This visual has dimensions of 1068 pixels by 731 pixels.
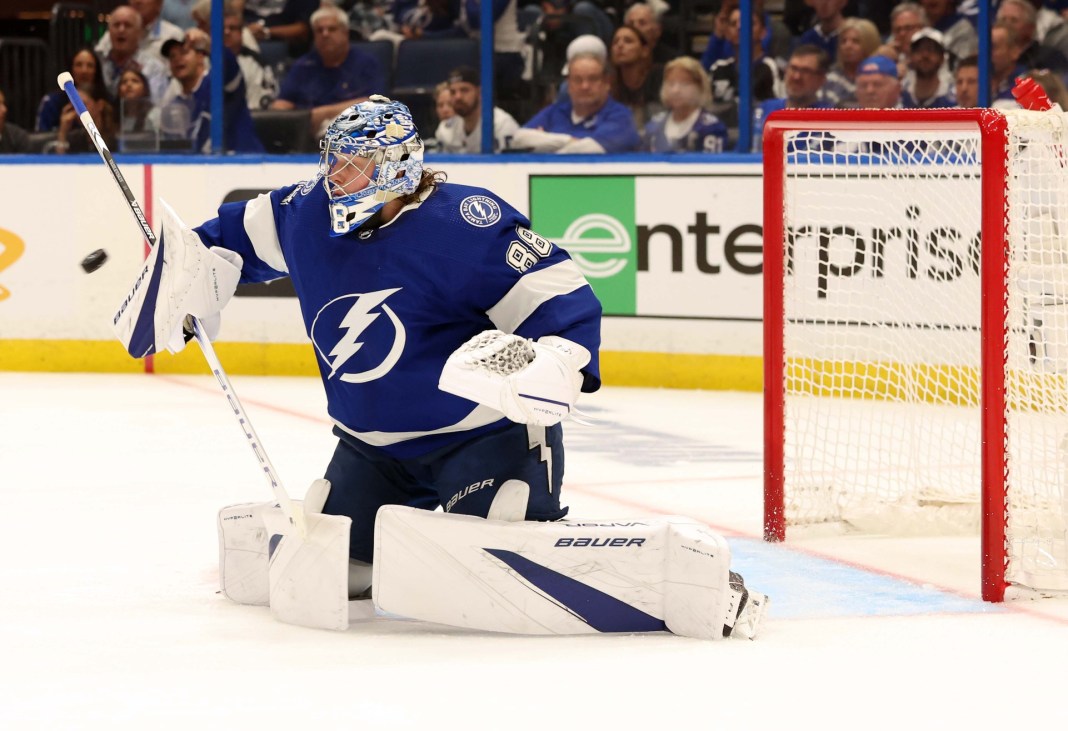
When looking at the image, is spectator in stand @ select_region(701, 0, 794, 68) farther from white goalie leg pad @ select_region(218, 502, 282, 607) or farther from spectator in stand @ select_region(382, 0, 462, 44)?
white goalie leg pad @ select_region(218, 502, 282, 607)

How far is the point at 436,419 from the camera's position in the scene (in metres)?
2.81

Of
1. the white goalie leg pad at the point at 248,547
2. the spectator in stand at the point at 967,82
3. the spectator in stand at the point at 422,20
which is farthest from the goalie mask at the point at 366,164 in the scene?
the spectator in stand at the point at 422,20

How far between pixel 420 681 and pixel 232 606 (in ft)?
2.22

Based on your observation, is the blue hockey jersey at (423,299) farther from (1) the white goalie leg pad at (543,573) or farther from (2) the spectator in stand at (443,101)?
(2) the spectator in stand at (443,101)

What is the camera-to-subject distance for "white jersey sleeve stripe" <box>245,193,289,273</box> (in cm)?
300

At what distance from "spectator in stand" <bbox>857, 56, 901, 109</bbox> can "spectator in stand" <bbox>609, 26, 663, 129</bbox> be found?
79cm

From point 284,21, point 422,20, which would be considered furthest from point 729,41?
point 284,21

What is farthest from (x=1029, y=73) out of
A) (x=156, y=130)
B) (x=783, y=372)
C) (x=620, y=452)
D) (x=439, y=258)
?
(x=439, y=258)

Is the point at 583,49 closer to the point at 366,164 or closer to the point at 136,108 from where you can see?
the point at 136,108

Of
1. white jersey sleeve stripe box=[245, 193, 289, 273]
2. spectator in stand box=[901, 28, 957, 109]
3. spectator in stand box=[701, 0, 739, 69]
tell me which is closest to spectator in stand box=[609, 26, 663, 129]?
spectator in stand box=[701, 0, 739, 69]

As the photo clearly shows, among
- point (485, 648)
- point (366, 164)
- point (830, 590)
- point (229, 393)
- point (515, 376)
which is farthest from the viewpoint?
point (830, 590)

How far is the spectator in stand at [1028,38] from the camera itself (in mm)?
6023

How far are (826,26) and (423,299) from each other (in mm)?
4008

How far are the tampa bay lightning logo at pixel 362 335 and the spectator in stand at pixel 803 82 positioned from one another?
149 inches
